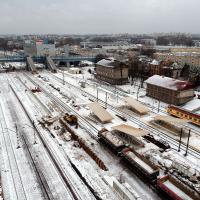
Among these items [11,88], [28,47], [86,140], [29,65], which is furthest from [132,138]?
[28,47]

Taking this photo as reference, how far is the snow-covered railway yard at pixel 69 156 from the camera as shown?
23859 mm

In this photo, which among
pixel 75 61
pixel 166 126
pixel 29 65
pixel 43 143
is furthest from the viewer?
pixel 75 61

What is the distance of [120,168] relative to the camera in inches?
1083

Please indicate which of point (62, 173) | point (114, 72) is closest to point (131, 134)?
point (62, 173)

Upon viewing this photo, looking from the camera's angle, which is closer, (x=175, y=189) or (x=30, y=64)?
(x=175, y=189)

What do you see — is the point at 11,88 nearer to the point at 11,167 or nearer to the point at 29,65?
the point at 29,65

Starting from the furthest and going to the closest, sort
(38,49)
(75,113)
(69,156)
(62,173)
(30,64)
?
(38,49) < (30,64) < (75,113) < (69,156) < (62,173)

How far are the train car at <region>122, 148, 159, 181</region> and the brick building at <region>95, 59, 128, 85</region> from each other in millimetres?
42602

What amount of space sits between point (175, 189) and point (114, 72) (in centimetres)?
4958

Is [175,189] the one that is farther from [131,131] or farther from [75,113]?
[75,113]

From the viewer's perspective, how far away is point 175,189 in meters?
22.7

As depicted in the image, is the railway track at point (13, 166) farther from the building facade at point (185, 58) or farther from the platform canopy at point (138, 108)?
the building facade at point (185, 58)

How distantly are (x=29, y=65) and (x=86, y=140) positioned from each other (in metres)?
70.7

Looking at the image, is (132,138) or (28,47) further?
(28,47)
